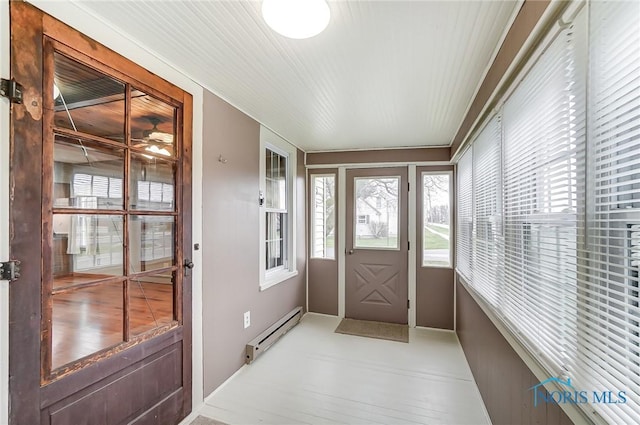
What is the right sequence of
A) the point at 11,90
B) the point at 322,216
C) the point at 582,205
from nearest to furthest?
the point at 582,205, the point at 11,90, the point at 322,216

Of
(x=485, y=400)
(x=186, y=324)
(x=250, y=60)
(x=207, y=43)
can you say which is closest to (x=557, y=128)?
(x=250, y=60)

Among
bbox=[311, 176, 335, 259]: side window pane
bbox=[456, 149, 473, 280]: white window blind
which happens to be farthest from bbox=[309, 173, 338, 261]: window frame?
bbox=[456, 149, 473, 280]: white window blind

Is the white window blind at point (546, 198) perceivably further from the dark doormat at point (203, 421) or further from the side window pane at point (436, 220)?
the side window pane at point (436, 220)

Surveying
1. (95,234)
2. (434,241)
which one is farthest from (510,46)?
(434,241)

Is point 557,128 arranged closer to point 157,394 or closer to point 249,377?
point 157,394

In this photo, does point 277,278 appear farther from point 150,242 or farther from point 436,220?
point 436,220

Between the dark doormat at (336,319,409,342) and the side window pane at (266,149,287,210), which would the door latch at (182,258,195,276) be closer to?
the side window pane at (266,149,287,210)

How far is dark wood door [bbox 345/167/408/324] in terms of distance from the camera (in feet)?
12.0

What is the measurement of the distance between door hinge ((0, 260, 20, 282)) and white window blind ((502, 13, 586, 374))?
1985 millimetres

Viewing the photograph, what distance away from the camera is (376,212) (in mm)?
3793

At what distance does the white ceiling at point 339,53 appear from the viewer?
4.21 ft

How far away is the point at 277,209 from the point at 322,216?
0.87 meters

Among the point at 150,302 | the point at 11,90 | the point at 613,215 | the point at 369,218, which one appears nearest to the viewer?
the point at 613,215

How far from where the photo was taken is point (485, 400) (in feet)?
6.42
